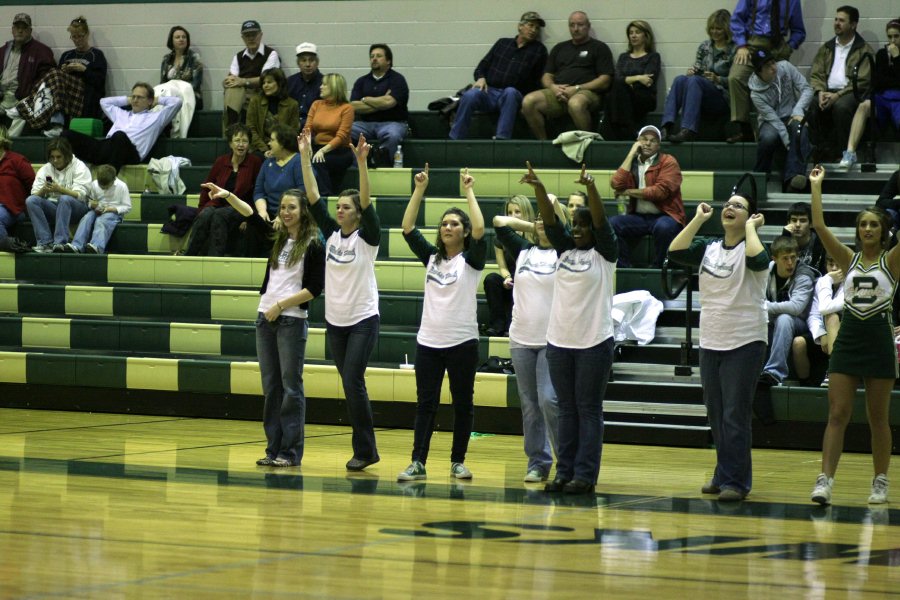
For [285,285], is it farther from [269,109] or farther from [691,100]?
[691,100]

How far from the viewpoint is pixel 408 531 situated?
4984 mm

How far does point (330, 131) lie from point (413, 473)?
17.0ft

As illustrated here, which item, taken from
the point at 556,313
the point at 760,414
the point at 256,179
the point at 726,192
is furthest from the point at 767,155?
the point at 556,313

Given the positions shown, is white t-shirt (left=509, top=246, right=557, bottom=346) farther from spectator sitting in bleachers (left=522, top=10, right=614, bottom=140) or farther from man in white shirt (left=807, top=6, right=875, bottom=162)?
man in white shirt (left=807, top=6, right=875, bottom=162)

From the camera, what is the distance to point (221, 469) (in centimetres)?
676

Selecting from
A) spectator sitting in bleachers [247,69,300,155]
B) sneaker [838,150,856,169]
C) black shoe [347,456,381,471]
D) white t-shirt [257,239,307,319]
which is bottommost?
black shoe [347,456,381,471]

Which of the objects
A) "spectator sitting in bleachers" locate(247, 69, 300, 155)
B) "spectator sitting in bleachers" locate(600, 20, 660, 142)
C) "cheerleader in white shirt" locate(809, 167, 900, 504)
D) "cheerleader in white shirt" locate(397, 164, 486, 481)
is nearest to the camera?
"cheerleader in white shirt" locate(809, 167, 900, 504)

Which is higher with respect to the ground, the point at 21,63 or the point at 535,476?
the point at 21,63

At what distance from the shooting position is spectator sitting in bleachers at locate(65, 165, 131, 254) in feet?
36.4

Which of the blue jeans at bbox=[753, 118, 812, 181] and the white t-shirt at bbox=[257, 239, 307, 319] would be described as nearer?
the white t-shirt at bbox=[257, 239, 307, 319]

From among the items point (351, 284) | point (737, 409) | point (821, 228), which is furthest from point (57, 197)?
point (821, 228)

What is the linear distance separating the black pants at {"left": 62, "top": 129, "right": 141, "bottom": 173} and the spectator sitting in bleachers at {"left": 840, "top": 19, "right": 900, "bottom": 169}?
6507mm

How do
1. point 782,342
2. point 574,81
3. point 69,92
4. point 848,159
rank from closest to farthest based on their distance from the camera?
point 782,342 < point 848,159 < point 574,81 < point 69,92

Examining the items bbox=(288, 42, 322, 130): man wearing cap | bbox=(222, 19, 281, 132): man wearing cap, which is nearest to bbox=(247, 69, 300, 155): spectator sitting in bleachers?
bbox=(288, 42, 322, 130): man wearing cap
